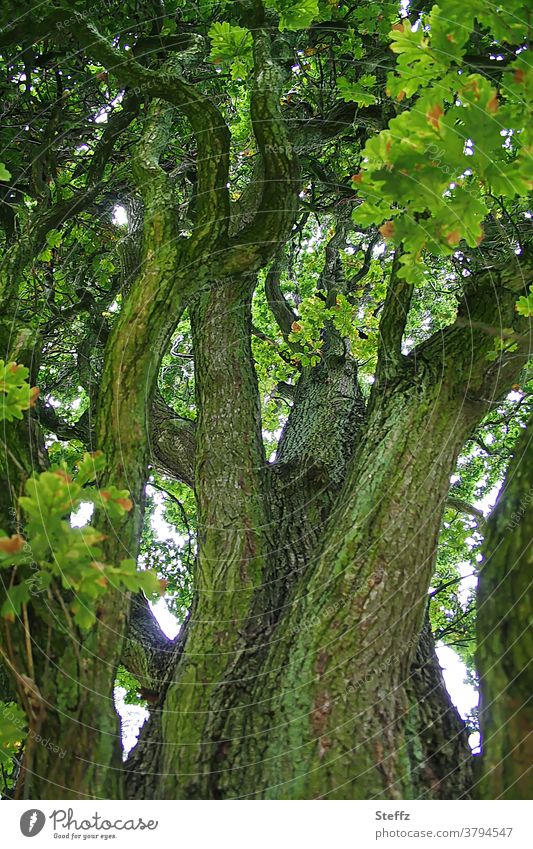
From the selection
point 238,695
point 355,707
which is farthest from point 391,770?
point 238,695

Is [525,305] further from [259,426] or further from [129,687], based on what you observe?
[129,687]

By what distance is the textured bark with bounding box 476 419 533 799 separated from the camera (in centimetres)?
166

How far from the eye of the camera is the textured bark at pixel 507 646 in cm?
166

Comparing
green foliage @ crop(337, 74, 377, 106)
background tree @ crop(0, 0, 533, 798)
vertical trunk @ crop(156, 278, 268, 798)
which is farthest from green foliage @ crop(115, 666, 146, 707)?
green foliage @ crop(337, 74, 377, 106)

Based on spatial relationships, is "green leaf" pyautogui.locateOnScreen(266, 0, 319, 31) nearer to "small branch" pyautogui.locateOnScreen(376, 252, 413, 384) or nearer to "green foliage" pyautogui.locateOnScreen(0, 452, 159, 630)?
"small branch" pyautogui.locateOnScreen(376, 252, 413, 384)

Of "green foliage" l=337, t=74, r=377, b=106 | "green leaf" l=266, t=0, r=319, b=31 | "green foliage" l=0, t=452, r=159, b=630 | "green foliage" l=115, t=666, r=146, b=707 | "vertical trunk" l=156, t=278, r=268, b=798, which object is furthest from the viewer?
"green foliage" l=115, t=666, r=146, b=707

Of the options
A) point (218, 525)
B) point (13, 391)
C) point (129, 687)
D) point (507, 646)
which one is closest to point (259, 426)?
point (218, 525)

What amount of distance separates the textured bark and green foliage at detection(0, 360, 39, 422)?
1.60 meters

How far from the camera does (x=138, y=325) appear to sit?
264 cm

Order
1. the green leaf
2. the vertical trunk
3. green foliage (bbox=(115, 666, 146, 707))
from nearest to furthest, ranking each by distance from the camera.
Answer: the vertical trunk < the green leaf < green foliage (bbox=(115, 666, 146, 707))

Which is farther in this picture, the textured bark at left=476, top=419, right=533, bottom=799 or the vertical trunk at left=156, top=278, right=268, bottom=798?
the vertical trunk at left=156, top=278, right=268, bottom=798

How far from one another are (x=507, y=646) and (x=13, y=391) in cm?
174

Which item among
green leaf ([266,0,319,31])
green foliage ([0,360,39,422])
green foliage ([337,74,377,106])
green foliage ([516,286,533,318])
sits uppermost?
green foliage ([337,74,377,106])

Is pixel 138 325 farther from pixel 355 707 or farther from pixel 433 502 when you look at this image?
pixel 355 707
